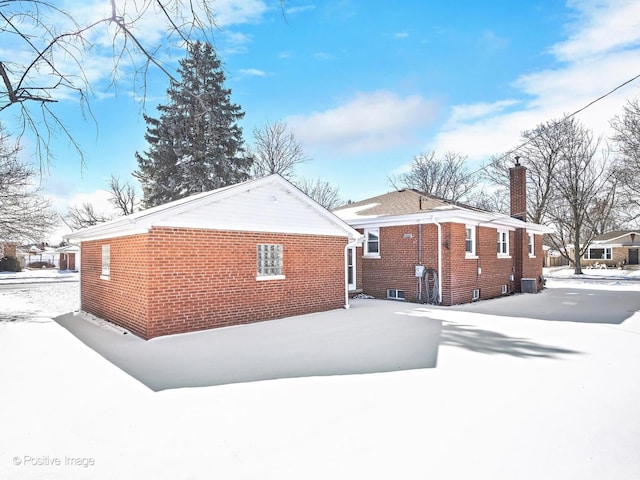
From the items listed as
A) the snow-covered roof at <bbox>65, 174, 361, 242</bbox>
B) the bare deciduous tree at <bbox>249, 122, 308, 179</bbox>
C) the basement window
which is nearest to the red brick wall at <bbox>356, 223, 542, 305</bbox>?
the basement window

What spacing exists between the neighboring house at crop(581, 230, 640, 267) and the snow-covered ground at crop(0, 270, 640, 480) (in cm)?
4295

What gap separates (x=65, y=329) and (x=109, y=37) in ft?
26.2

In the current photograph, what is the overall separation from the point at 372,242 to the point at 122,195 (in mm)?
35072

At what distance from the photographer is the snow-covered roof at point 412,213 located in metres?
13.1


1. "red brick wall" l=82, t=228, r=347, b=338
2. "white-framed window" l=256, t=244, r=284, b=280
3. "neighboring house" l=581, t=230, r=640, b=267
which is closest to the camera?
"red brick wall" l=82, t=228, r=347, b=338

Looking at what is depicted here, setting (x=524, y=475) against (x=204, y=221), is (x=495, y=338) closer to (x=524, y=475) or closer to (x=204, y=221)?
(x=524, y=475)

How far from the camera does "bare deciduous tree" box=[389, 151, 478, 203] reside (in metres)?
39.0

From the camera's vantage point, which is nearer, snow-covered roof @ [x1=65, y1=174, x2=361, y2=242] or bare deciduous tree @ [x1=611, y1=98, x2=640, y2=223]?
snow-covered roof @ [x1=65, y1=174, x2=361, y2=242]

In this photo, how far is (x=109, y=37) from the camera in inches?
154

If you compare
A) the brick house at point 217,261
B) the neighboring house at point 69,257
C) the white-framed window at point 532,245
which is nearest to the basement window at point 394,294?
the brick house at point 217,261

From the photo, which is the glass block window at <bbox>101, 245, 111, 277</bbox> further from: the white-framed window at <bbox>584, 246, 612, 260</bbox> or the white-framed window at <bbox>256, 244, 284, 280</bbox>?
the white-framed window at <bbox>584, 246, 612, 260</bbox>

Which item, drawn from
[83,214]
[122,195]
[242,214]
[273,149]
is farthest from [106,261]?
[83,214]

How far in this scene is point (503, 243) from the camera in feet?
55.5

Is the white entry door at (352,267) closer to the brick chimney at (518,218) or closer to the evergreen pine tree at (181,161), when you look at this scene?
the brick chimney at (518,218)
